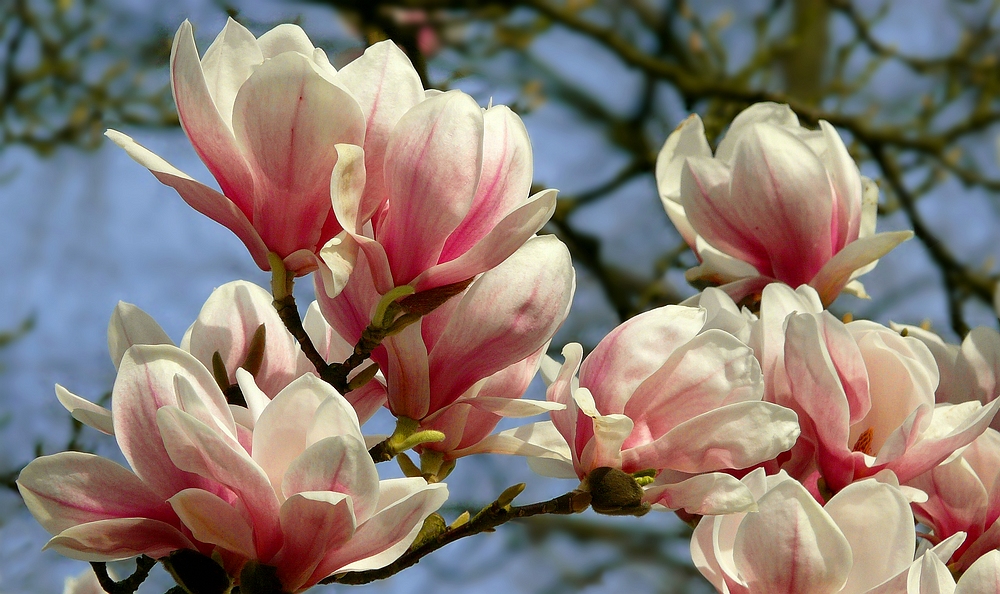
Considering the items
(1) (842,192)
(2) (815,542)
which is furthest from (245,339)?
(1) (842,192)

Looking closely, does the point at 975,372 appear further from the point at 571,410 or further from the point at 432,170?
the point at 432,170

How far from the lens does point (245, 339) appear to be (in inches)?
23.0

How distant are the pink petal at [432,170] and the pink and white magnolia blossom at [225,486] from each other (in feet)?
0.33

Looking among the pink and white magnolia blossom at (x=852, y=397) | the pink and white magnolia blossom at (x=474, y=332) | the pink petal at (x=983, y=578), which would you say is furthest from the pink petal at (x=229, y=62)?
the pink petal at (x=983, y=578)

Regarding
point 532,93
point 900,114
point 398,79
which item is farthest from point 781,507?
point 900,114

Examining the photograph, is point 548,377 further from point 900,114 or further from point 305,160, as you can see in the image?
point 900,114

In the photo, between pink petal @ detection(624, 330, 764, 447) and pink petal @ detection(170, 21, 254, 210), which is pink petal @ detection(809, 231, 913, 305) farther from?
pink petal @ detection(170, 21, 254, 210)

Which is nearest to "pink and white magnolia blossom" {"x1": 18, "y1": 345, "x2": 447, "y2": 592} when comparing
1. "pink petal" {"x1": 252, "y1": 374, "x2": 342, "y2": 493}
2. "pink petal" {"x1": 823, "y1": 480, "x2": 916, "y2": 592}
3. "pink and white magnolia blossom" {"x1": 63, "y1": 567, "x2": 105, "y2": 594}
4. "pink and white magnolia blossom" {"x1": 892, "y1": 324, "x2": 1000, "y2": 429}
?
"pink petal" {"x1": 252, "y1": 374, "x2": 342, "y2": 493}

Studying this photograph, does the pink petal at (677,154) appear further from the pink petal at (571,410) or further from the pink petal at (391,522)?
the pink petal at (391,522)

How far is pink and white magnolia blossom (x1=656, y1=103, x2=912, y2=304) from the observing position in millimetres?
705

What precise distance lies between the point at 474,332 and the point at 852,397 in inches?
10.1

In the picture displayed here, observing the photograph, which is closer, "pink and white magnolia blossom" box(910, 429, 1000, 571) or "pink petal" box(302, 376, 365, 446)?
"pink petal" box(302, 376, 365, 446)

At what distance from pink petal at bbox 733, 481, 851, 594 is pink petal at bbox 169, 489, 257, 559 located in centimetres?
25

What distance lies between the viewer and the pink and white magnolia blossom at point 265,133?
0.45 meters
